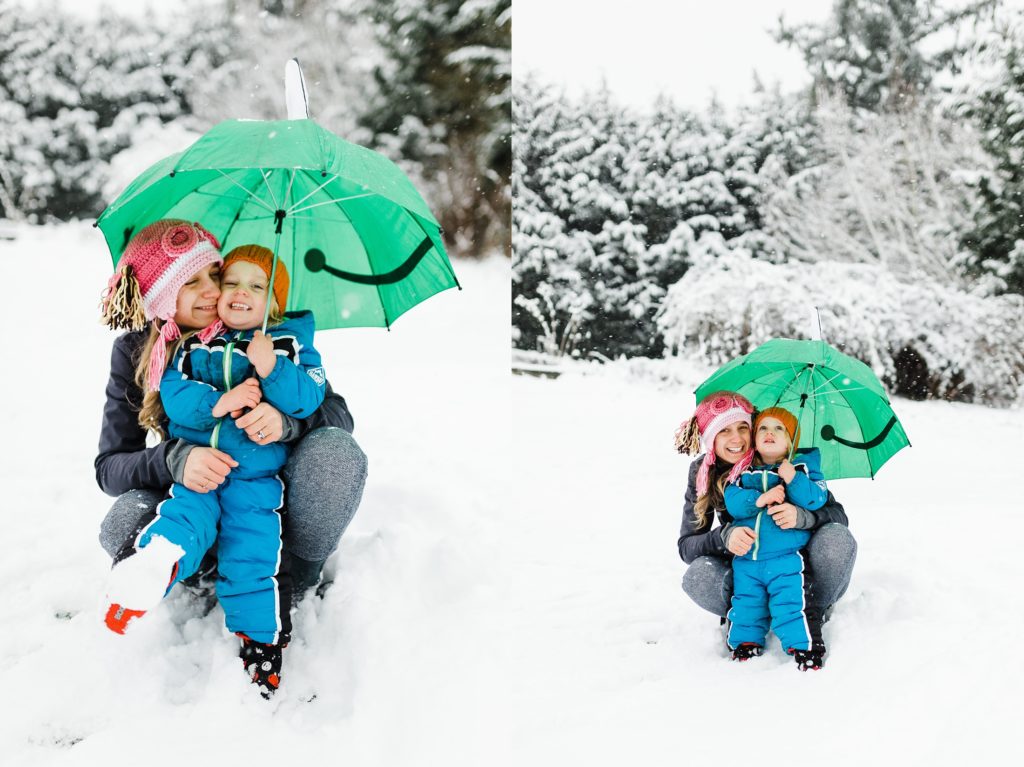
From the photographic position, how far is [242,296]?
132 centimetres

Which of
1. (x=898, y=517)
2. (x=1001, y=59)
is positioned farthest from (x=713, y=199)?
(x=898, y=517)

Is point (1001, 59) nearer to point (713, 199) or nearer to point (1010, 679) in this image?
point (713, 199)

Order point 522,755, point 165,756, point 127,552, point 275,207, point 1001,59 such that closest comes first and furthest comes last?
point 127,552 → point 165,756 → point 275,207 → point 522,755 → point 1001,59

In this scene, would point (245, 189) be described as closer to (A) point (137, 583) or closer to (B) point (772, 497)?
(A) point (137, 583)

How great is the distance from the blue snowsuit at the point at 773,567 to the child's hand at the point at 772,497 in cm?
2

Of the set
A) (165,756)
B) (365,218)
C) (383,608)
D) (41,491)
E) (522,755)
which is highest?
(365,218)

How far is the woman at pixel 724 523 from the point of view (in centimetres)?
152

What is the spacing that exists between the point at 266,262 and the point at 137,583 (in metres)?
0.55

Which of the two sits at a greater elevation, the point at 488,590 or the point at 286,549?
the point at 286,549

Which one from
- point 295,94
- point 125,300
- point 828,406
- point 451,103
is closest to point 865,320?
point 828,406

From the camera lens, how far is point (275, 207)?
57.7 inches

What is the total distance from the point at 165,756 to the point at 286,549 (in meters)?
0.35

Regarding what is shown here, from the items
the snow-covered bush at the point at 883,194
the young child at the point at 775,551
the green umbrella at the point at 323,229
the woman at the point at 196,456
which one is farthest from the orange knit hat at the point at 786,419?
the snow-covered bush at the point at 883,194

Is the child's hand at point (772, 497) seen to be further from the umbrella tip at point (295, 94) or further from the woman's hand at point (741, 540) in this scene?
the umbrella tip at point (295, 94)
